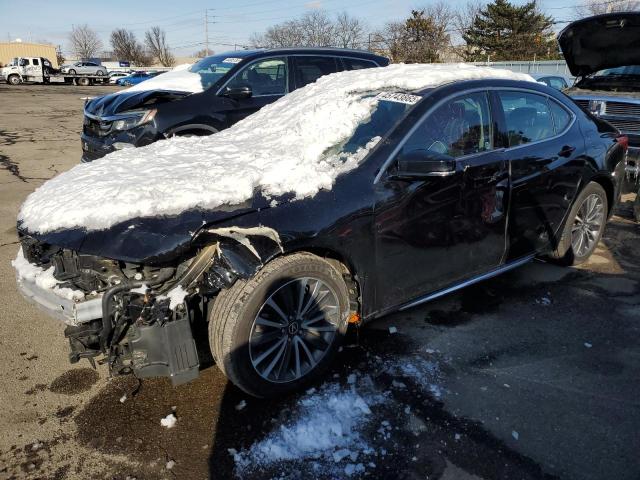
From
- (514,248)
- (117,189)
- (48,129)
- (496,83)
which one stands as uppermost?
(496,83)

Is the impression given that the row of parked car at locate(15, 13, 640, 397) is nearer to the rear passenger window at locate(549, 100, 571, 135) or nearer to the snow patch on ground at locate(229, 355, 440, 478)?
the rear passenger window at locate(549, 100, 571, 135)

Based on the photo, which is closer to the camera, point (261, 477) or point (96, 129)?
point (261, 477)

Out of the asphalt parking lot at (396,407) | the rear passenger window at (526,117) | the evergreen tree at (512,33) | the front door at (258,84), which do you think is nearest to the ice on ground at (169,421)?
the asphalt parking lot at (396,407)

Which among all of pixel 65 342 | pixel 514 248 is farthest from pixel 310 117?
pixel 65 342

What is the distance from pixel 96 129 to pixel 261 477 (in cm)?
587

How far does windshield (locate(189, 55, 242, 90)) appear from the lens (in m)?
7.22

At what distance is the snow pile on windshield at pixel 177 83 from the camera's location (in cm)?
721

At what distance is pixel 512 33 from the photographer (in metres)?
42.6

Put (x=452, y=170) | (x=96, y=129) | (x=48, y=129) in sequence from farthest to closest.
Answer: (x=48, y=129)
(x=96, y=129)
(x=452, y=170)

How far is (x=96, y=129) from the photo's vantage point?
22.7 ft

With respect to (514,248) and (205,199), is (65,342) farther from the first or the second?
(514,248)

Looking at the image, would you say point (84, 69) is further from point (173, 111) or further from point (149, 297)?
point (149, 297)

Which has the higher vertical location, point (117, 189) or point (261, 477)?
point (117, 189)

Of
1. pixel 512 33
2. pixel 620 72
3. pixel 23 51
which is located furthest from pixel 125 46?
pixel 620 72
